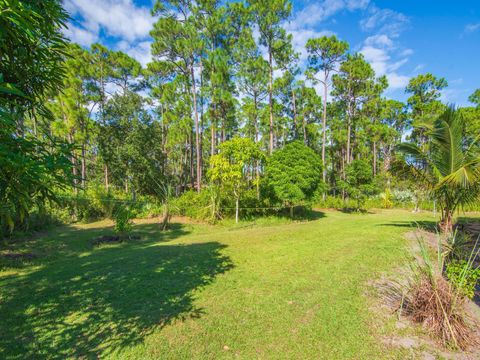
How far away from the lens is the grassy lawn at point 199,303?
2.64 m

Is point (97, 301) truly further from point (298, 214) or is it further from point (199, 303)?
point (298, 214)

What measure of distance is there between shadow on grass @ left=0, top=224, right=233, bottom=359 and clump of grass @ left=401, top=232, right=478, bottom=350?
320 cm

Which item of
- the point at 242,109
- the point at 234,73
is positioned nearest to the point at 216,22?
the point at 234,73

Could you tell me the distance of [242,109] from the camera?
21.5 meters

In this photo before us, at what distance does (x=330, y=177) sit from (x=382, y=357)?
2896 centimetres

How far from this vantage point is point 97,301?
368 centimetres

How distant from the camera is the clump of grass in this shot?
106 inches

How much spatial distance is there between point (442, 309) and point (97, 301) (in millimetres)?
5092

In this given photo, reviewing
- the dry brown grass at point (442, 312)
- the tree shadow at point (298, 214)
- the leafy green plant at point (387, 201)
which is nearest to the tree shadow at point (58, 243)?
the tree shadow at point (298, 214)

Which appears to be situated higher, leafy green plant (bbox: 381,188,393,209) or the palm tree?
the palm tree

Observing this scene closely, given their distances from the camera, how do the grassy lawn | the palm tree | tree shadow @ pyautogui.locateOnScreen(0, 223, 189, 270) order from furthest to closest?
tree shadow @ pyautogui.locateOnScreen(0, 223, 189, 270) < the palm tree < the grassy lawn

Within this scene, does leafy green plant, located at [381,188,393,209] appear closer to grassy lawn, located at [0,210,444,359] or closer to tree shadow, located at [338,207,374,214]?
tree shadow, located at [338,207,374,214]

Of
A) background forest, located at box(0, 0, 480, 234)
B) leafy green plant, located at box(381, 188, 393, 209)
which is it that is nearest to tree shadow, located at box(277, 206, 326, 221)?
background forest, located at box(0, 0, 480, 234)

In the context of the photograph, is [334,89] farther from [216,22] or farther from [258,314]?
[258,314]
